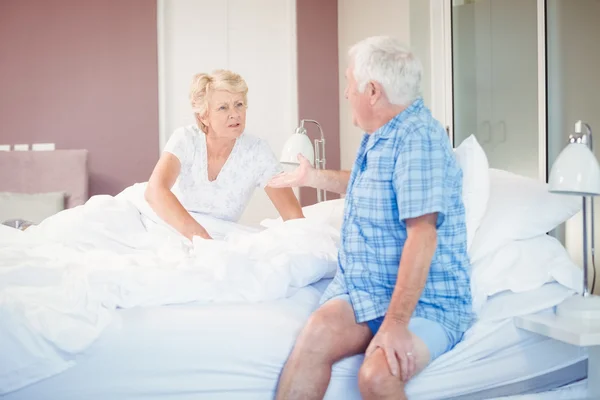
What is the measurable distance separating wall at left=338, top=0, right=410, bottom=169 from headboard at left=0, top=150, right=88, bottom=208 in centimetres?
→ 199

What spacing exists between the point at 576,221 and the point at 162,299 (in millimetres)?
2292

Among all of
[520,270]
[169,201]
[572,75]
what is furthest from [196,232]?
[572,75]

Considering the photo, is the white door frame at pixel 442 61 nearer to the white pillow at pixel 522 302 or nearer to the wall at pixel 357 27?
the wall at pixel 357 27

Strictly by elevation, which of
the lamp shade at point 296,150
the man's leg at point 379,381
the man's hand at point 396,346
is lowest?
the man's leg at point 379,381

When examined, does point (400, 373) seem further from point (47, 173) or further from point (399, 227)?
point (47, 173)

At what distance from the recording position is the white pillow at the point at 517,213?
193 centimetres

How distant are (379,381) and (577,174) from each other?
2.52 feet

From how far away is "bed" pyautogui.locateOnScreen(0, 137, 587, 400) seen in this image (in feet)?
5.08

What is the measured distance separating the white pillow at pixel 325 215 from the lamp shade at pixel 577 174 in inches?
34.9

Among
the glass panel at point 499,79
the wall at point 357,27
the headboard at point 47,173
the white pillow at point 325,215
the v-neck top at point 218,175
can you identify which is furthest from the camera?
the wall at point 357,27

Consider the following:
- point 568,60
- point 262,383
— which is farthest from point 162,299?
point 568,60

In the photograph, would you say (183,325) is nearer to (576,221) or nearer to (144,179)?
(576,221)

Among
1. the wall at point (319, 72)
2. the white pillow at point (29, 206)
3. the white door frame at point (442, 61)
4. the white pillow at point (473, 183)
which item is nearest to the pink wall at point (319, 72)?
the wall at point (319, 72)

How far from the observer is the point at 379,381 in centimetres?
147
